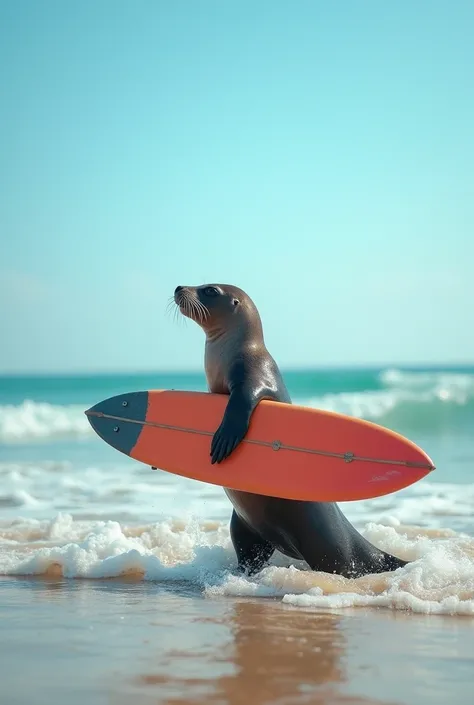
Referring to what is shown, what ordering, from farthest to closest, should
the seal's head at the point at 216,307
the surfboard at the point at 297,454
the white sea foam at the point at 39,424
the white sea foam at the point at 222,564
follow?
the white sea foam at the point at 39,424 < the seal's head at the point at 216,307 < the surfboard at the point at 297,454 < the white sea foam at the point at 222,564

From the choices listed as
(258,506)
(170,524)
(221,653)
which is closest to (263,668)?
(221,653)

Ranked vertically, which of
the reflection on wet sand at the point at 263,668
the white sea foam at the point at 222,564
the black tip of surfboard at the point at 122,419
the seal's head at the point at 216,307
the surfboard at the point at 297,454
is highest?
the seal's head at the point at 216,307

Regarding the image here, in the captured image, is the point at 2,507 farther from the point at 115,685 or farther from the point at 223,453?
the point at 115,685

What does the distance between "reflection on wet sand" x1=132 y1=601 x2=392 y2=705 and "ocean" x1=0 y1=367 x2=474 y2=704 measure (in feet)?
0.04

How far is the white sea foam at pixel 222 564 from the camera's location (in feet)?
19.4

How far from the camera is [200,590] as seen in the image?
6406mm

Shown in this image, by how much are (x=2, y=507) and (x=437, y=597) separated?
238 inches

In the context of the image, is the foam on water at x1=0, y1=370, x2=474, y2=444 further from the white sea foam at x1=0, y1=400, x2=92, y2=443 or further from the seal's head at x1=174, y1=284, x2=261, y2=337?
the seal's head at x1=174, y1=284, x2=261, y2=337

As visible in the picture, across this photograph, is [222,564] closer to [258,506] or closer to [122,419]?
[258,506]

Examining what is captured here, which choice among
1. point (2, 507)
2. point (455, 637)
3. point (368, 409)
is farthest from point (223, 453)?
point (368, 409)

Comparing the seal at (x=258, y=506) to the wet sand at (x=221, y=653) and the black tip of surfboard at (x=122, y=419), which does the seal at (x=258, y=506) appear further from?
the wet sand at (x=221, y=653)

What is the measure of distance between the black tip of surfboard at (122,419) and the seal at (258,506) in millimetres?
610

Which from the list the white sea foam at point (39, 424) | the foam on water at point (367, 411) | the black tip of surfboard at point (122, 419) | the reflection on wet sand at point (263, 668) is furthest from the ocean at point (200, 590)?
the foam on water at point (367, 411)

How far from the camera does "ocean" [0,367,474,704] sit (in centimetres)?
417
